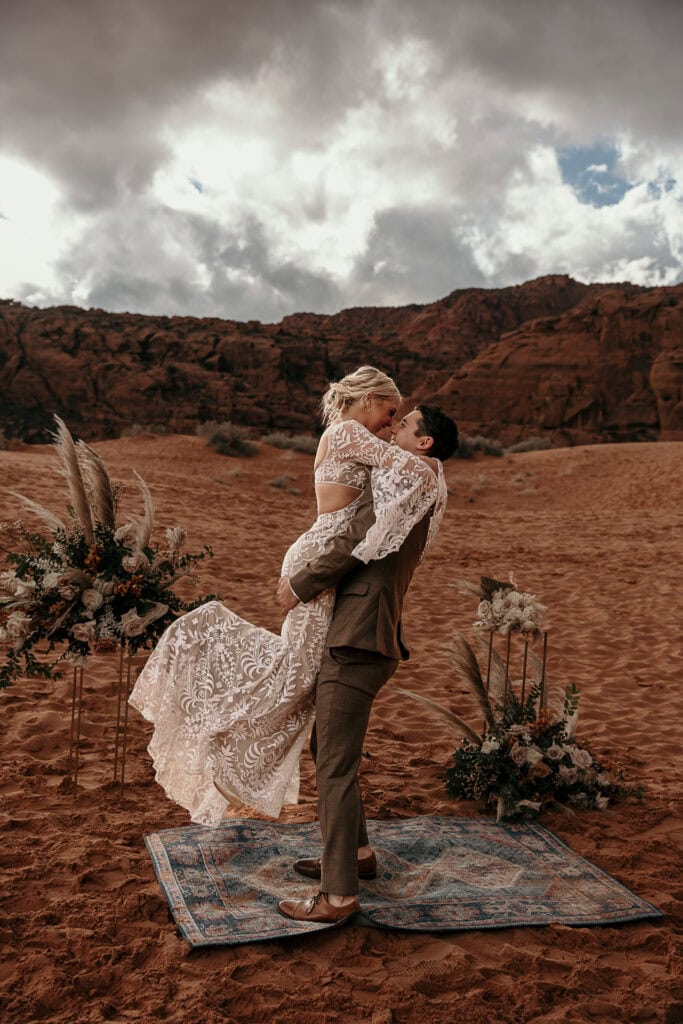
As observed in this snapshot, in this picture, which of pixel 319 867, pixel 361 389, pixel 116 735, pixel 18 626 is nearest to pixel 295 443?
pixel 116 735

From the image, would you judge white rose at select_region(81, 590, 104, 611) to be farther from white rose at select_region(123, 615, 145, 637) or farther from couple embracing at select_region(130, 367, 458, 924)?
couple embracing at select_region(130, 367, 458, 924)

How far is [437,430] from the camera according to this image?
10.4 feet

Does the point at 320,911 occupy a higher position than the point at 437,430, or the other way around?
the point at 437,430

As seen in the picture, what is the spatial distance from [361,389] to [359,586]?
812mm

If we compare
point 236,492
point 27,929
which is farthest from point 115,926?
point 236,492

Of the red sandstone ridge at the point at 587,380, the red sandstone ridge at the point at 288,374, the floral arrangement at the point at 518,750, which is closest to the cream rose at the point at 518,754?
the floral arrangement at the point at 518,750

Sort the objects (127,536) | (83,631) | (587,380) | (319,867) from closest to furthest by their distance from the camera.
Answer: (319,867), (83,631), (127,536), (587,380)

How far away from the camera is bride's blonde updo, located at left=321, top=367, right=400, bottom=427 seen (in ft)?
10.4

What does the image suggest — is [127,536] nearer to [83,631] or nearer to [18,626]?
[83,631]

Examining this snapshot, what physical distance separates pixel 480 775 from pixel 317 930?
1.89 metres

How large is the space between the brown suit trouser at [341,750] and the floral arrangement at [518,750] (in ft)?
4.71

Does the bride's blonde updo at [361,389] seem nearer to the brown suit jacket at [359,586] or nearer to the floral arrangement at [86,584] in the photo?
the brown suit jacket at [359,586]

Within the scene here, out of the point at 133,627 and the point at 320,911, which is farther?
the point at 133,627

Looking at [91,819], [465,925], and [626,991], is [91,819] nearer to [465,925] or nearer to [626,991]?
[465,925]
